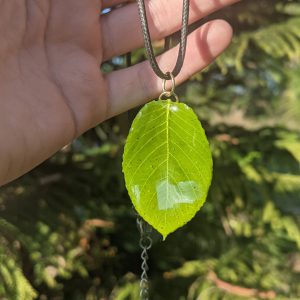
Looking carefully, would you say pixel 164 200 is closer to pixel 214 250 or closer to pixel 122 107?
pixel 122 107

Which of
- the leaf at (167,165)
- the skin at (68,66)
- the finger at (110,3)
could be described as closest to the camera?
the leaf at (167,165)

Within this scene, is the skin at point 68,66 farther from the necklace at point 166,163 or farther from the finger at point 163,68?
the necklace at point 166,163

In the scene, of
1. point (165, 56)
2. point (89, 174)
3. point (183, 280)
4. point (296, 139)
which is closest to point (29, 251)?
point (89, 174)

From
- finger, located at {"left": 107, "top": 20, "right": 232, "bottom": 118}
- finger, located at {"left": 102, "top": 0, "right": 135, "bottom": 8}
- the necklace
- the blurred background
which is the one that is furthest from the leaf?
the blurred background

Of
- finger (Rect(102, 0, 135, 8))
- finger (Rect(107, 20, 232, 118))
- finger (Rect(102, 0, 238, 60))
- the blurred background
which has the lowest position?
the blurred background

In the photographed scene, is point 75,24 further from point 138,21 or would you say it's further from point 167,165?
point 167,165

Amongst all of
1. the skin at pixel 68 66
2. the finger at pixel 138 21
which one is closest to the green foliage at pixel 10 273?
the skin at pixel 68 66

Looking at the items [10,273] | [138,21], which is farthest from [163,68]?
[10,273]

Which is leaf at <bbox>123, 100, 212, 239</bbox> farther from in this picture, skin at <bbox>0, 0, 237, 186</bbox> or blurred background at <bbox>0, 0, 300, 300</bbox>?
blurred background at <bbox>0, 0, 300, 300</bbox>
